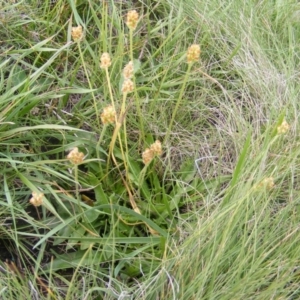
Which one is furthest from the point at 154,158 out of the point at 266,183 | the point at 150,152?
the point at 266,183

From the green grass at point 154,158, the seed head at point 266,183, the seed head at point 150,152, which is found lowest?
the green grass at point 154,158

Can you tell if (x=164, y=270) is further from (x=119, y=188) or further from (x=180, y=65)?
(x=180, y=65)

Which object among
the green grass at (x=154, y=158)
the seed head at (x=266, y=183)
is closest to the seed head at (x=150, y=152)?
the green grass at (x=154, y=158)

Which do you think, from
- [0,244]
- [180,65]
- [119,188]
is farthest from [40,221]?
[180,65]

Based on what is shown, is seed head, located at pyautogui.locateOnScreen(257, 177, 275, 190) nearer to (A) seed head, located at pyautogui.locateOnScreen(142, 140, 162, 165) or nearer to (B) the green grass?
(B) the green grass

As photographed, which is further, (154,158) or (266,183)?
(154,158)

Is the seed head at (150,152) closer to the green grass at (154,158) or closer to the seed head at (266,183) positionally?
the green grass at (154,158)

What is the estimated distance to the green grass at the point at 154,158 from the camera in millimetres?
1314

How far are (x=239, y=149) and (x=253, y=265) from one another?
401 mm

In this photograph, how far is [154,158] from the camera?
5.10 feet

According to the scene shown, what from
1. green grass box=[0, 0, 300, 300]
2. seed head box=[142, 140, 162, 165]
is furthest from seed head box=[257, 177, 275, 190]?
seed head box=[142, 140, 162, 165]

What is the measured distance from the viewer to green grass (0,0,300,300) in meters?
1.31

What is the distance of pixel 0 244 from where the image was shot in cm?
146

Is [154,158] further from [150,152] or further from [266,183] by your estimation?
[266,183]
